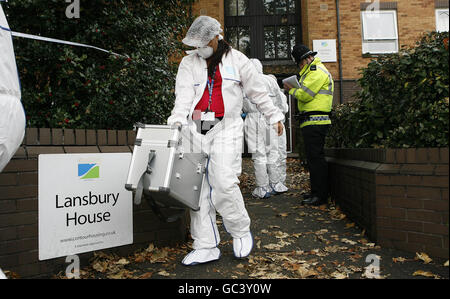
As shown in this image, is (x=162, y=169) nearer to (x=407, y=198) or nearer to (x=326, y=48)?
(x=407, y=198)

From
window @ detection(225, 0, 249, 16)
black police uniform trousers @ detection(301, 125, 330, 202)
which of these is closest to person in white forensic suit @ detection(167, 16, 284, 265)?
black police uniform trousers @ detection(301, 125, 330, 202)

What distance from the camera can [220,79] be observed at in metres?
3.18

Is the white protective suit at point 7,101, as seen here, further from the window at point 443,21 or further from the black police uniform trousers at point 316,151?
the black police uniform trousers at point 316,151

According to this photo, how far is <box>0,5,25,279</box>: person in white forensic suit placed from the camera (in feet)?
6.04

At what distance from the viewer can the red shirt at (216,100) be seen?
3.14 m

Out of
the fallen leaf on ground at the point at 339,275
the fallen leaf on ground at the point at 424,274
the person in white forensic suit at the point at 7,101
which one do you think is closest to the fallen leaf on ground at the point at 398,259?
the fallen leaf on ground at the point at 424,274

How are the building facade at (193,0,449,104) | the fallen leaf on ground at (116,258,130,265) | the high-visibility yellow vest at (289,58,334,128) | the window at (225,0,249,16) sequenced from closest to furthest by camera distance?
the fallen leaf on ground at (116,258,130,265) < the high-visibility yellow vest at (289,58,334,128) < the building facade at (193,0,449,104) < the window at (225,0,249,16)

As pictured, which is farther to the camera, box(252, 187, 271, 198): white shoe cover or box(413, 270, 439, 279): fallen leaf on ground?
box(252, 187, 271, 198): white shoe cover

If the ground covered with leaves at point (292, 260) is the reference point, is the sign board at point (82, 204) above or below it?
above

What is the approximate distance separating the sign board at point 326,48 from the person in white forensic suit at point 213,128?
12.9m

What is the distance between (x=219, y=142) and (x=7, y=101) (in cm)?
162

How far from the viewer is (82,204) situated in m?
3.03

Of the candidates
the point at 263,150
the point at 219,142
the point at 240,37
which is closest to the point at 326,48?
the point at 240,37

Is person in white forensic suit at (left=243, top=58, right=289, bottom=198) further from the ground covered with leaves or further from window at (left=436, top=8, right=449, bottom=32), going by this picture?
window at (left=436, top=8, right=449, bottom=32)
